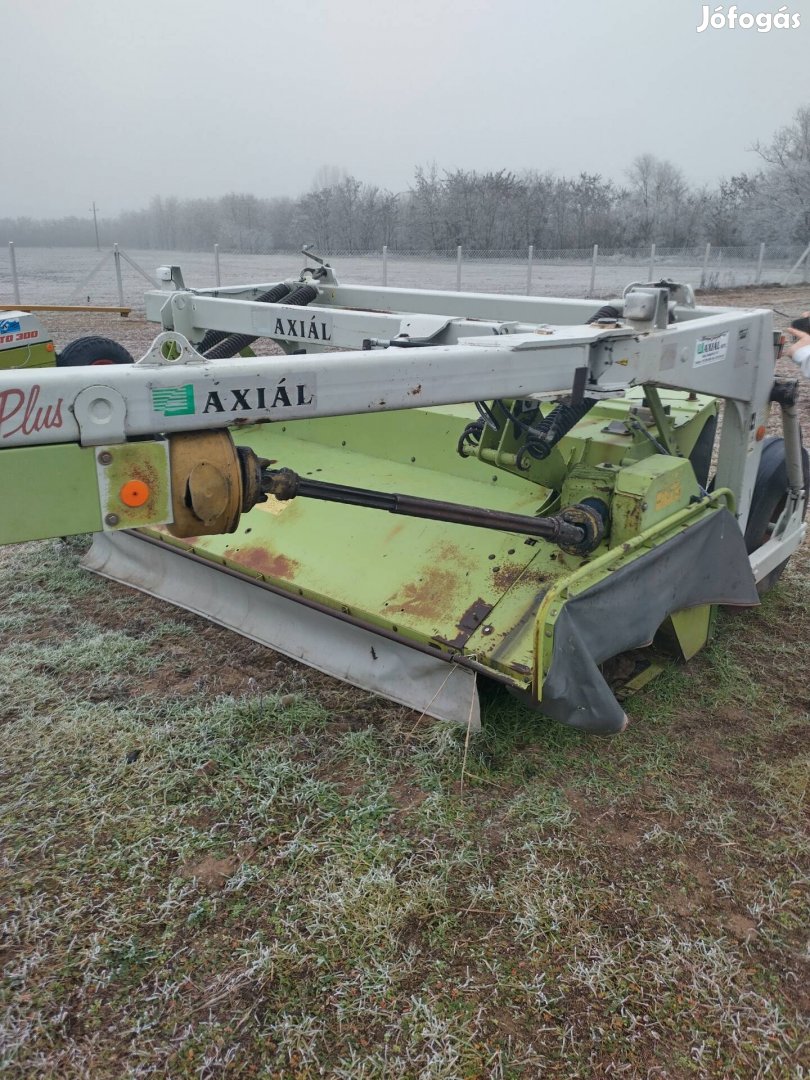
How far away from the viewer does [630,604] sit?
9.70 ft

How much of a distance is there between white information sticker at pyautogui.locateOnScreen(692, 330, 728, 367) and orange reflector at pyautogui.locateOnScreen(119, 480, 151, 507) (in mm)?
2112

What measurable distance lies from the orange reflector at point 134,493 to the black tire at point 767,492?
317 cm

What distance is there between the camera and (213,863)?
2666 mm

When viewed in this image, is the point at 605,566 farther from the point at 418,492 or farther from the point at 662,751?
the point at 418,492

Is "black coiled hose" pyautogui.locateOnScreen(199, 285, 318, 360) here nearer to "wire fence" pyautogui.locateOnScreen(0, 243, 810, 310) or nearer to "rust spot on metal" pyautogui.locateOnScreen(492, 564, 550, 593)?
"rust spot on metal" pyautogui.locateOnScreen(492, 564, 550, 593)

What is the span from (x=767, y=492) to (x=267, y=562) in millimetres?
2404

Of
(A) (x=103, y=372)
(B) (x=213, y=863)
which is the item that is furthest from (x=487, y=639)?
(A) (x=103, y=372)

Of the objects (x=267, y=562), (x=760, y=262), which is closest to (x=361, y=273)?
(x=760, y=262)

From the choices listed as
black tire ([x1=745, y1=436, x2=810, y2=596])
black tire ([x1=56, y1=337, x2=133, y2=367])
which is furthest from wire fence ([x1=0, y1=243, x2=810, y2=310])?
black tire ([x1=745, y1=436, x2=810, y2=596])

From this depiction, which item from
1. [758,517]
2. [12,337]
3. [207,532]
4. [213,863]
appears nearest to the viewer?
[207,532]

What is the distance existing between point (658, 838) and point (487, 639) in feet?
2.79


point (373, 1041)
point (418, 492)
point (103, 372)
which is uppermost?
point (103, 372)

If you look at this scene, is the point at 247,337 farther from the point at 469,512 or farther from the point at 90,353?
the point at 469,512

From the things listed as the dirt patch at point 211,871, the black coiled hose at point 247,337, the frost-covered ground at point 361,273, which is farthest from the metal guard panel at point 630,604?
the frost-covered ground at point 361,273
